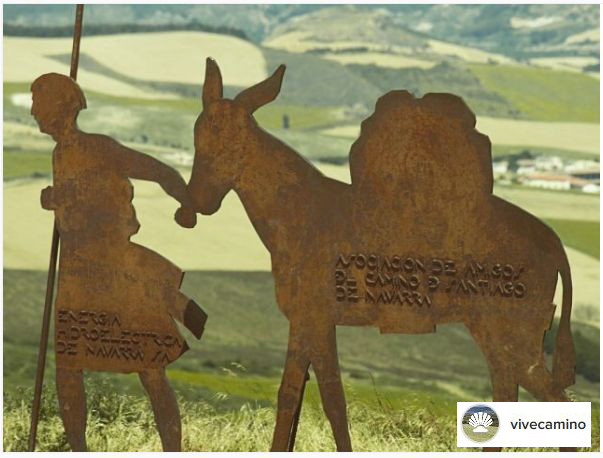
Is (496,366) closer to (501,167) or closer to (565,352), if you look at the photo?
(565,352)

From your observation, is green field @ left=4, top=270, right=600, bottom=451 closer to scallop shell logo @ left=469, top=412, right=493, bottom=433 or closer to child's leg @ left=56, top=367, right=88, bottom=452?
child's leg @ left=56, top=367, right=88, bottom=452

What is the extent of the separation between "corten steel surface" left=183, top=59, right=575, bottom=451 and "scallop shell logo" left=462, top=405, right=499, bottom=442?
1.05 feet

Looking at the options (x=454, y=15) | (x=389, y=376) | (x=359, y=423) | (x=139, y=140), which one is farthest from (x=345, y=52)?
(x=359, y=423)

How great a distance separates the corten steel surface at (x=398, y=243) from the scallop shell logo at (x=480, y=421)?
0.35 metres

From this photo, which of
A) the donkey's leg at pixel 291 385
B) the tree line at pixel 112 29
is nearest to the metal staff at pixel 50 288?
the donkey's leg at pixel 291 385

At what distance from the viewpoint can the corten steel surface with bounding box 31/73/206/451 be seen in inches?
293

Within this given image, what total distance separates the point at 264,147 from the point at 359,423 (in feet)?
9.38

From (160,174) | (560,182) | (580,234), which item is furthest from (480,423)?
Answer: (560,182)

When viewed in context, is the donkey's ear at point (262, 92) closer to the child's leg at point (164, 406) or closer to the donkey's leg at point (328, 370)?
the donkey's leg at point (328, 370)

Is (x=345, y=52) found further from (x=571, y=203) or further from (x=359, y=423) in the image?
(x=359, y=423)

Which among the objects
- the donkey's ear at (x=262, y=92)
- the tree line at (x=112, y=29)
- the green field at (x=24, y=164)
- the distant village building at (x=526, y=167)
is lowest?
the green field at (x=24, y=164)

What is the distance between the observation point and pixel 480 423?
7.43 m

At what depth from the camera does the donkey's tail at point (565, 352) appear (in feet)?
23.0

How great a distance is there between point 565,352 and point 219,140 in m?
2.38
